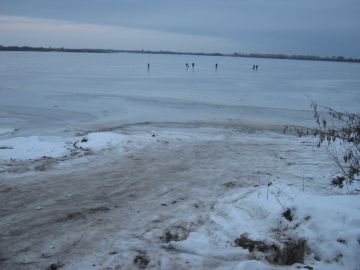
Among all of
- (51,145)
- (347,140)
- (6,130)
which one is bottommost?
(6,130)

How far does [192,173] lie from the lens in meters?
8.24

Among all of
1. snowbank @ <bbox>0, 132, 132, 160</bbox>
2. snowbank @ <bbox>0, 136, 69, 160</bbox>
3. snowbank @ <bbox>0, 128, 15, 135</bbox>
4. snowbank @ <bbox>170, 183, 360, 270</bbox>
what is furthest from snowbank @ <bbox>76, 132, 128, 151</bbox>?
snowbank @ <bbox>170, 183, 360, 270</bbox>

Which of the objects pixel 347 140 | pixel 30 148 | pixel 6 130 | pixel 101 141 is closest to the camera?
pixel 347 140

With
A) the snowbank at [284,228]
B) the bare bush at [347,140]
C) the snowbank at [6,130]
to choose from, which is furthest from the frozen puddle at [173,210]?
the snowbank at [6,130]

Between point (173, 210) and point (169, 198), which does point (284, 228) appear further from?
point (169, 198)

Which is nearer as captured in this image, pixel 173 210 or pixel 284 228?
pixel 284 228

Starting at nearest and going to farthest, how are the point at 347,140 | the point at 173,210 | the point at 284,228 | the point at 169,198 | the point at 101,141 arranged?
the point at 284,228, the point at 173,210, the point at 347,140, the point at 169,198, the point at 101,141

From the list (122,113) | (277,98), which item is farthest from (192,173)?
(277,98)

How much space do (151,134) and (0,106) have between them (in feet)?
26.5

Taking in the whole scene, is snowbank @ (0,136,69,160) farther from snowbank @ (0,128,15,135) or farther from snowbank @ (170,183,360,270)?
snowbank @ (170,183,360,270)

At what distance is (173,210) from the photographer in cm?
620

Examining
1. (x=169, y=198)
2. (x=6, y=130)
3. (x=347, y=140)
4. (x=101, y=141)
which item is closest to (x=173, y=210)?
(x=169, y=198)

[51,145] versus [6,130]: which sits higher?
[51,145]

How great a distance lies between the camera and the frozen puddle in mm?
4676
